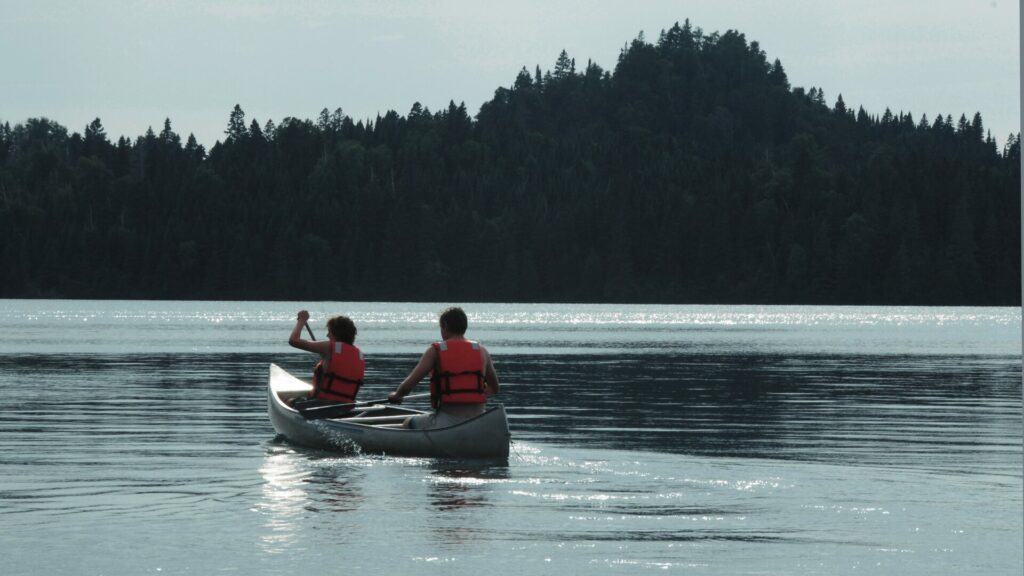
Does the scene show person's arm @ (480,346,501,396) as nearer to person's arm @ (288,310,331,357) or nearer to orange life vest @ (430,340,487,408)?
orange life vest @ (430,340,487,408)

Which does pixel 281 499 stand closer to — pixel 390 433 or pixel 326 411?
pixel 390 433

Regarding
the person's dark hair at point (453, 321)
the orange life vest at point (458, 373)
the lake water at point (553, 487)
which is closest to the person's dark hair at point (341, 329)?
the lake water at point (553, 487)

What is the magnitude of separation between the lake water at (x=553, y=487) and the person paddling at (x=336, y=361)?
1.22 m

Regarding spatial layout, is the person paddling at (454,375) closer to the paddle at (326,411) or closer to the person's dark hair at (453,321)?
the person's dark hair at (453,321)

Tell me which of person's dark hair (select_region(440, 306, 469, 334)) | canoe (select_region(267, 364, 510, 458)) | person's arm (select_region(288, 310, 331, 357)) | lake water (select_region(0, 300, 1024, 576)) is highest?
person's dark hair (select_region(440, 306, 469, 334))

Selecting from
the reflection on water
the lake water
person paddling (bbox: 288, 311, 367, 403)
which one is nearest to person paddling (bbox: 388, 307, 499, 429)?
the lake water

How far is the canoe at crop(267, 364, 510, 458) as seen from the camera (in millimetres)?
20203

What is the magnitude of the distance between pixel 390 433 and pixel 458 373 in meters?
1.68

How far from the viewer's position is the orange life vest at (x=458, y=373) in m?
19.9

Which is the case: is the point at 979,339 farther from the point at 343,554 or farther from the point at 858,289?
the point at 858,289

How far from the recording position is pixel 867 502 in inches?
663

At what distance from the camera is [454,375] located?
2012cm

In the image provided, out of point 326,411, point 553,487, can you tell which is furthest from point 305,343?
point 553,487

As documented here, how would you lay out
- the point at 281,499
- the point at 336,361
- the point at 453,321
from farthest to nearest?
the point at 336,361 < the point at 453,321 < the point at 281,499
